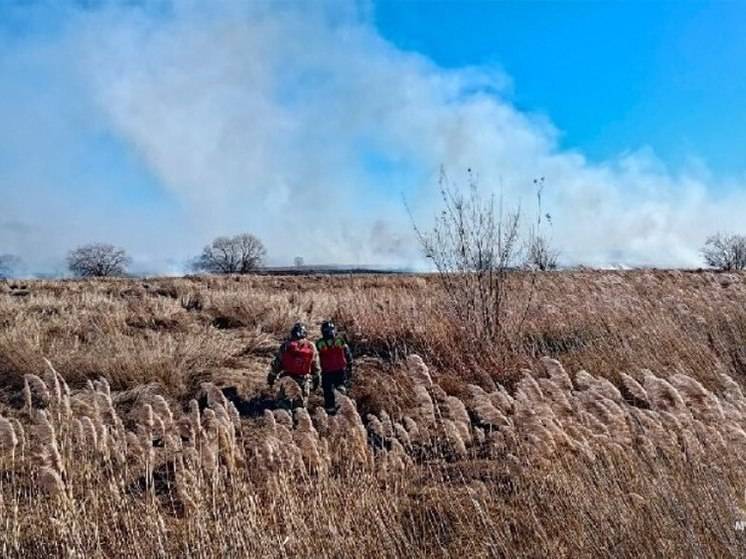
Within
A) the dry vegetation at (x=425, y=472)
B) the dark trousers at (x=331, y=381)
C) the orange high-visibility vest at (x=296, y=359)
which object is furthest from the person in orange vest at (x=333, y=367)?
the dry vegetation at (x=425, y=472)

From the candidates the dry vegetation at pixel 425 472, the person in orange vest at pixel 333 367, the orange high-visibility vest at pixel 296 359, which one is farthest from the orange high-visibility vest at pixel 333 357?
the dry vegetation at pixel 425 472

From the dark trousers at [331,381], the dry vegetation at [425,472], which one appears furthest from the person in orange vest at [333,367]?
the dry vegetation at [425,472]

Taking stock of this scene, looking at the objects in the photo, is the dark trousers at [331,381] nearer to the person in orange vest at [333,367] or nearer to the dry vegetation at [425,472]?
the person in orange vest at [333,367]

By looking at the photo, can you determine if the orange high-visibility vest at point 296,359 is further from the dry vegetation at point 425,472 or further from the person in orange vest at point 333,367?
the dry vegetation at point 425,472

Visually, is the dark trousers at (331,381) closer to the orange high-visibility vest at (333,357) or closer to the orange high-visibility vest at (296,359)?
the orange high-visibility vest at (333,357)

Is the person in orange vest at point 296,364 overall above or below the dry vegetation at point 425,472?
above

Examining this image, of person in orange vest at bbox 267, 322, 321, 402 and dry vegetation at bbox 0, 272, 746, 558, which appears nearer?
dry vegetation at bbox 0, 272, 746, 558

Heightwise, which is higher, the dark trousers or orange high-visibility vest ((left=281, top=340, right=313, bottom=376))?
orange high-visibility vest ((left=281, top=340, right=313, bottom=376))

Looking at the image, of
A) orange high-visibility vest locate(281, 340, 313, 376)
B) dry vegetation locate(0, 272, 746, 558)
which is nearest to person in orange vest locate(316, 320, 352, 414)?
orange high-visibility vest locate(281, 340, 313, 376)

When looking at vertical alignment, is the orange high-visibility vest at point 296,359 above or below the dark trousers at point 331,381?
above

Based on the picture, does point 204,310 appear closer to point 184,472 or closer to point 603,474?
point 184,472

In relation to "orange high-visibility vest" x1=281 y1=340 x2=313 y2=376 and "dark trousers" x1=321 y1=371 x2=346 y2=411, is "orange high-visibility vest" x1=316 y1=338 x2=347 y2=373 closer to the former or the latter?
"dark trousers" x1=321 y1=371 x2=346 y2=411

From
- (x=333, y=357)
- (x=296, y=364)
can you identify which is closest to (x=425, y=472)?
(x=333, y=357)

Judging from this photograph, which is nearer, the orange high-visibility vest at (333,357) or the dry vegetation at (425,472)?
the dry vegetation at (425,472)
